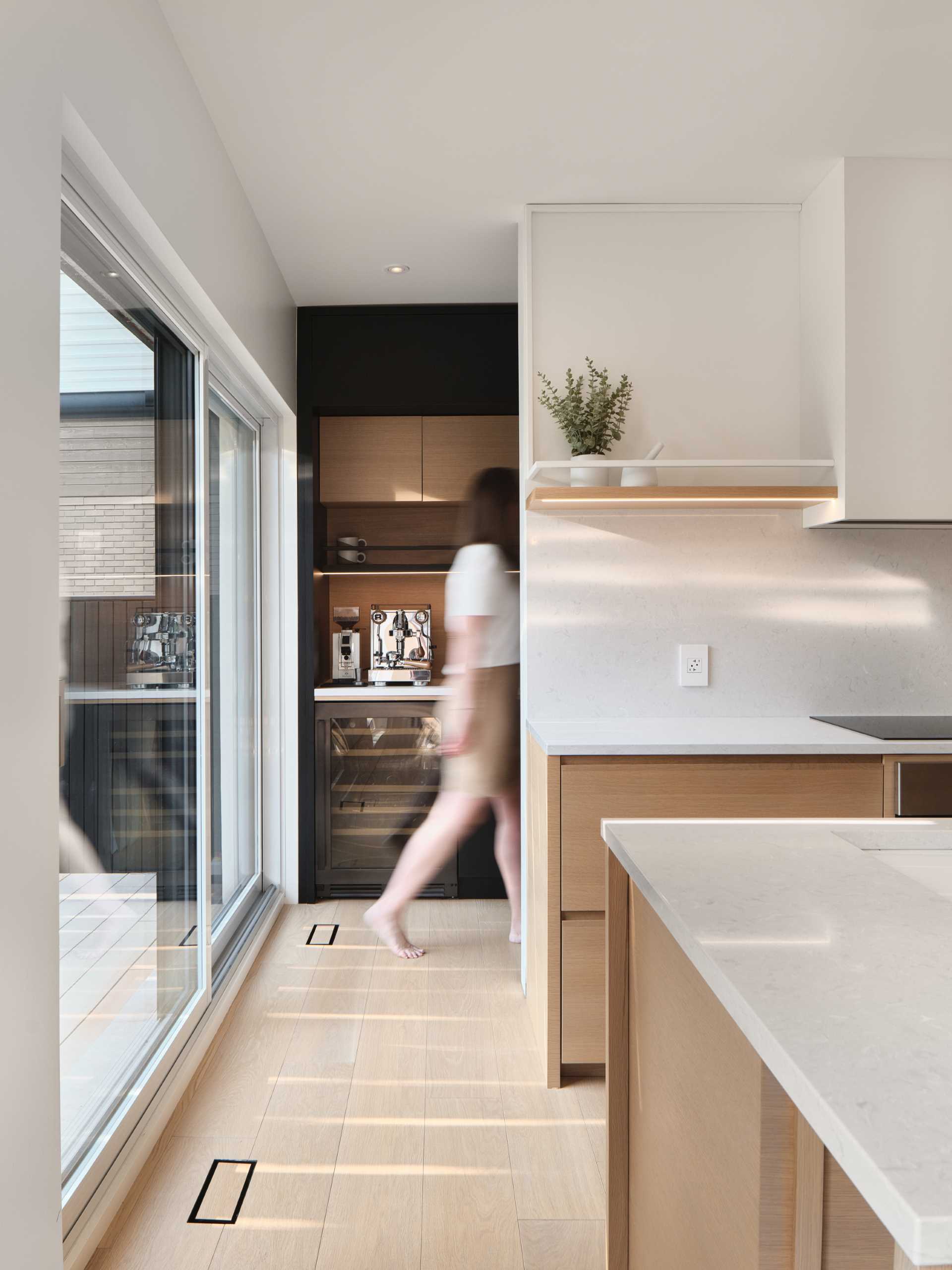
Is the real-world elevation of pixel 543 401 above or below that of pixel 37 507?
above

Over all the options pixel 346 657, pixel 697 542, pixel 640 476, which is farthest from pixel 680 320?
pixel 346 657

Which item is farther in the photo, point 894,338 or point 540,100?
point 894,338

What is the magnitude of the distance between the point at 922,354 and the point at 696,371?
24.5 inches

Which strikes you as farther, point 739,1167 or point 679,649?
point 679,649

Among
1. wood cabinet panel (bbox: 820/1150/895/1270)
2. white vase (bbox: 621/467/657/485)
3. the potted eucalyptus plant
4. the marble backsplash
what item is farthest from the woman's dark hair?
wood cabinet panel (bbox: 820/1150/895/1270)

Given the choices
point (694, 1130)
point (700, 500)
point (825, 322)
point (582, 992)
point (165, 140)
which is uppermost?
point (165, 140)

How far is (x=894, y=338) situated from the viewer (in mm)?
2508

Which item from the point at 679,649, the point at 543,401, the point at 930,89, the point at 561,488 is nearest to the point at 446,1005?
the point at 679,649

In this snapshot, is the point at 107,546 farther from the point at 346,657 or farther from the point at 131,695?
the point at 346,657

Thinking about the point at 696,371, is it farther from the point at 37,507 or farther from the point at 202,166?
the point at 37,507

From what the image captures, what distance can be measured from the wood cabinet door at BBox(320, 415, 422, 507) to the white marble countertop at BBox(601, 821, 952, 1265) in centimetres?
292

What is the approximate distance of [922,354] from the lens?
2508 mm

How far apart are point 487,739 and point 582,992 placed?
3.24 ft

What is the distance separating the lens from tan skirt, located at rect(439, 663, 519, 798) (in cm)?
308
